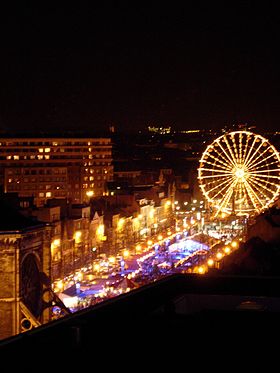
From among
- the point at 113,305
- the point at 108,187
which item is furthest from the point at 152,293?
the point at 108,187

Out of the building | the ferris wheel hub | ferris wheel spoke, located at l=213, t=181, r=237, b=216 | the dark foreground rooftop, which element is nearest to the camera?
the dark foreground rooftop

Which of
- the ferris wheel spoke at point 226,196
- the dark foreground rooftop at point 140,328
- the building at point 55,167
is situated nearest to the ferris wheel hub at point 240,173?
the ferris wheel spoke at point 226,196

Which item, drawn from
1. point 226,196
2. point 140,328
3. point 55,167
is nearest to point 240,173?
point 226,196

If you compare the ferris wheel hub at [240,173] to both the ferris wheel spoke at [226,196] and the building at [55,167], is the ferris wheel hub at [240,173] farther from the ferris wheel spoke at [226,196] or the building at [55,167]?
the building at [55,167]

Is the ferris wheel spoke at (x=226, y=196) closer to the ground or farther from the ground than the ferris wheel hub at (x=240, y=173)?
closer to the ground

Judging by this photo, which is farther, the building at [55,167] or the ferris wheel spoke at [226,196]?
the building at [55,167]

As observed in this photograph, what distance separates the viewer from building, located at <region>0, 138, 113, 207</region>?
242ft

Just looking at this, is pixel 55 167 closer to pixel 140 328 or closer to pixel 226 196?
pixel 226 196

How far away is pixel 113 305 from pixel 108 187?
222 ft

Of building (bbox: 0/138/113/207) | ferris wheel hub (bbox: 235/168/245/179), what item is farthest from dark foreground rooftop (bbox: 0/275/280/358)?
building (bbox: 0/138/113/207)

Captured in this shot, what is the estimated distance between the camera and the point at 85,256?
42500 mm

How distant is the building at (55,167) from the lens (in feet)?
242

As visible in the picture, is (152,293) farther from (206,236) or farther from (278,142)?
(278,142)

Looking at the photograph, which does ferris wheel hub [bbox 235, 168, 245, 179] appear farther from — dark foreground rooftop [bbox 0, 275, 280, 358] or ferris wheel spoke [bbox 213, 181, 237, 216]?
dark foreground rooftop [bbox 0, 275, 280, 358]
